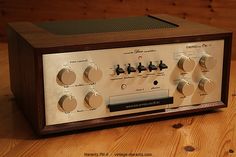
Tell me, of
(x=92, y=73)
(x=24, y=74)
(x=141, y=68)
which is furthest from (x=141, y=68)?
(x=24, y=74)

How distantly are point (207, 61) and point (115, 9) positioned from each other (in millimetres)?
785

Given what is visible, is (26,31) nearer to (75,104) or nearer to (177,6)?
(75,104)

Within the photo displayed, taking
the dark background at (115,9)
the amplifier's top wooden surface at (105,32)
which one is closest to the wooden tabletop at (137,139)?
the amplifier's top wooden surface at (105,32)

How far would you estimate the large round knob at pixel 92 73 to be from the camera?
31.5 inches

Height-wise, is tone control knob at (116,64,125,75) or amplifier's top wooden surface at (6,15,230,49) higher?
amplifier's top wooden surface at (6,15,230,49)

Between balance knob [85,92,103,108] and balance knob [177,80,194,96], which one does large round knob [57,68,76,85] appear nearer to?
balance knob [85,92,103,108]

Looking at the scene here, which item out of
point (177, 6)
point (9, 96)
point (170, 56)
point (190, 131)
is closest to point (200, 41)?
point (170, 56)

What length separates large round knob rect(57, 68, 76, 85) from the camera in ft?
2.57

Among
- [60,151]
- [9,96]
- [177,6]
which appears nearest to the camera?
[60,151]

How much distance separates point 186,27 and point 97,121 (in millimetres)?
297

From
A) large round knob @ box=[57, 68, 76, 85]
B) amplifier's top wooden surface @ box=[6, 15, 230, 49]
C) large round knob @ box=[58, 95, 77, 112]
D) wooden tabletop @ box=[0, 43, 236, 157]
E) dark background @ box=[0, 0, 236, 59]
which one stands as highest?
dark background @ box=[0, 0, 236, 59]

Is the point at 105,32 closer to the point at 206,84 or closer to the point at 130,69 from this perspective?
the point at 130,69

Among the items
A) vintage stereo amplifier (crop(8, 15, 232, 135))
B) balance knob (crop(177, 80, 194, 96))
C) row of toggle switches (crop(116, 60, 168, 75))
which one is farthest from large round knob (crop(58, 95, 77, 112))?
balance knob (crop(177, 80, 194, 96))

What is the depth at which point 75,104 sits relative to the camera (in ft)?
2.65
